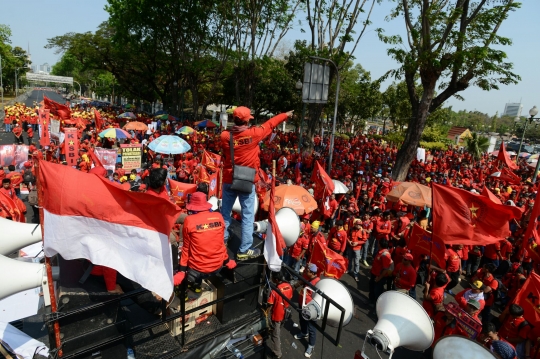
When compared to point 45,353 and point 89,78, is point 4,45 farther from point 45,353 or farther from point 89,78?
point 45,353

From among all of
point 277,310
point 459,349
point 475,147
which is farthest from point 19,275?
point 475,147

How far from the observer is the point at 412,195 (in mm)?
10281

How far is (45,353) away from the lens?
3209 millimetres

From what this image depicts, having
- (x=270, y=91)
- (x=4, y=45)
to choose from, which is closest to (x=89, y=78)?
(x=4, y=45)

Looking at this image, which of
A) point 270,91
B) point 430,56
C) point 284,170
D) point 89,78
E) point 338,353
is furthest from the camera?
point 89,78

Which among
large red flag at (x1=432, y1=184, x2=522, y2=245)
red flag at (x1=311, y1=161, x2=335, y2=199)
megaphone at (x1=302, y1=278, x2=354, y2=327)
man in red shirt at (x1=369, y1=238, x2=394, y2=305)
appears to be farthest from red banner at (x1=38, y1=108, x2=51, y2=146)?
large red flag at (x1=432, y1=184, x2=522, y2=245)

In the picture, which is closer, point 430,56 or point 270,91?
point 430,56

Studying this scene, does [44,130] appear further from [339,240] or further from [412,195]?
[412,195]

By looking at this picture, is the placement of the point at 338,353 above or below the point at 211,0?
below

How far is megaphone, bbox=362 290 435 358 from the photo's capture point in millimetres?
4109

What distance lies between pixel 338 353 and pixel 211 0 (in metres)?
25.5

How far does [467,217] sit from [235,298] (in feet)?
15.0

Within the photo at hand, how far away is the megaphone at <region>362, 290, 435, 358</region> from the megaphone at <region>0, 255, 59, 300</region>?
371cm

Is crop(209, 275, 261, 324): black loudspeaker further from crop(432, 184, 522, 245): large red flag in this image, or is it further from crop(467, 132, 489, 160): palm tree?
crop(467, 132, 489, 160): palm tree
